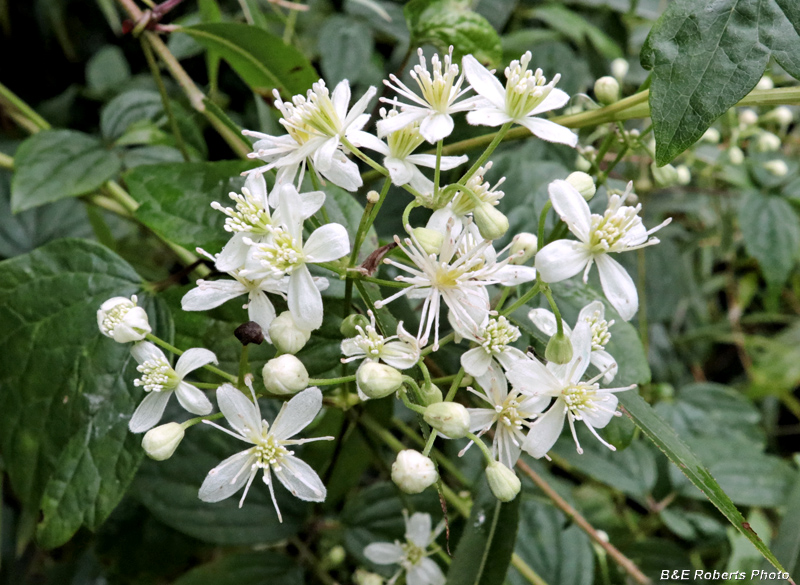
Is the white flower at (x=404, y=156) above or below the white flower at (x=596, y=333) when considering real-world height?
above

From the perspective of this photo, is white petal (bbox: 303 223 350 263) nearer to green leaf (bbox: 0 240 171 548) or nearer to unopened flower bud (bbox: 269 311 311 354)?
unopened flower bud (bbox: 269 311 311 354)

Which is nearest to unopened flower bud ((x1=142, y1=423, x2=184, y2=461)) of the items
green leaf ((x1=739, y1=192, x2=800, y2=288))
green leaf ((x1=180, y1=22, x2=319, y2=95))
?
green leaf ((x1=180, y1=22, x2=319, y2=95))

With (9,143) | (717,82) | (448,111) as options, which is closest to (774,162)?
(717,82)

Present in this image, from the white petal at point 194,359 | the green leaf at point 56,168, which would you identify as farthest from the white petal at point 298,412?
the green leaf at point 56,168

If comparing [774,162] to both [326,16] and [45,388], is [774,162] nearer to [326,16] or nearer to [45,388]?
[326,16]

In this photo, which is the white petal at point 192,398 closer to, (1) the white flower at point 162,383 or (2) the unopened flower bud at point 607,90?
(1) the white flower at point 162,383

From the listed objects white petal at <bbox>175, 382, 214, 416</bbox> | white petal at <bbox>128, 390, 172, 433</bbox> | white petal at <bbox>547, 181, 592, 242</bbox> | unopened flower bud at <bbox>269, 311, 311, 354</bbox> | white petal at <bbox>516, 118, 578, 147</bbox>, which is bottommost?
white petal at <bbox>128, 390, 172, 433</bbox>
